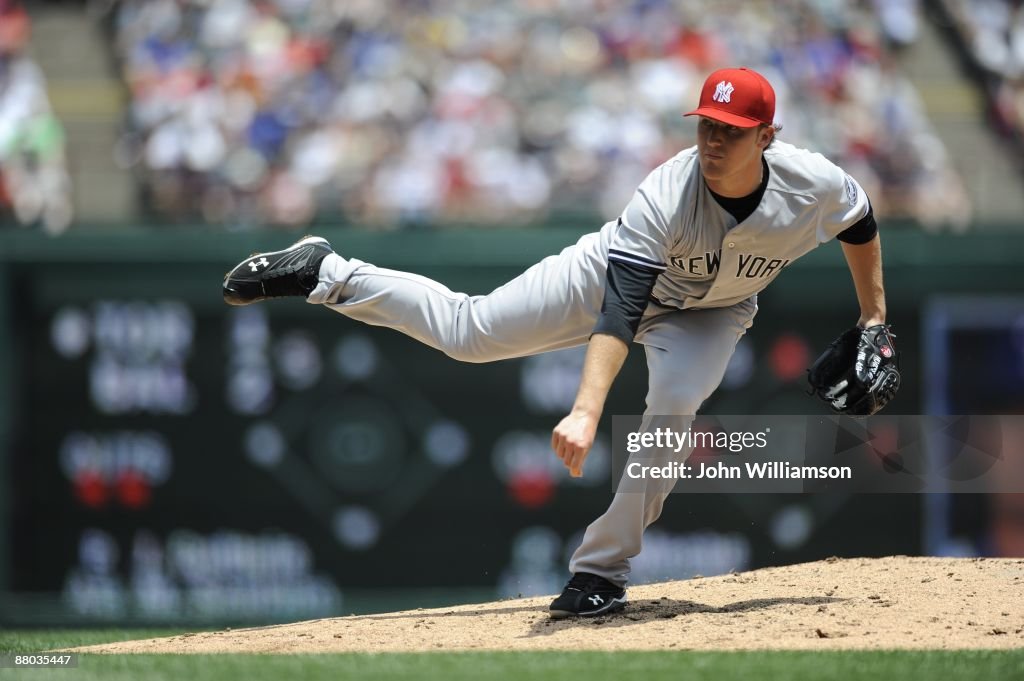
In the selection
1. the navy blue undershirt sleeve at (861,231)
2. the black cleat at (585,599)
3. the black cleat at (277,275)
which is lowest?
the black cleat at (585,599)

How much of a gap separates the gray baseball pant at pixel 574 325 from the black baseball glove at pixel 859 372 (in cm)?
32

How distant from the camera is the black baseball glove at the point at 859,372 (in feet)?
14.6

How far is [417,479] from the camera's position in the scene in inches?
294

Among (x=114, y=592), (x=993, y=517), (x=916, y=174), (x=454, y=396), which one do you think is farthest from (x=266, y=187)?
(x=993, y=517)

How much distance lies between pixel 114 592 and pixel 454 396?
6.85 feet

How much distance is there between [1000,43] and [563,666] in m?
8.32

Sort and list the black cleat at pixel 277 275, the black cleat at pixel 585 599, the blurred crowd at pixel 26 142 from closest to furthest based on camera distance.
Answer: the black cleat at pixel 585 599 → the black cleat at pixel 277 275 → the blurred crowd at pixel 26 142

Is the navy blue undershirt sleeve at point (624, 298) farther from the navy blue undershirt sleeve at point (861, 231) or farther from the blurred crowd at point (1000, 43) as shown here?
the blurred crowd at point (1000, 43)

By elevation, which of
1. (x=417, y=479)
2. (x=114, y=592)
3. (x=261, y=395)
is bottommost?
(x=114, y=592)

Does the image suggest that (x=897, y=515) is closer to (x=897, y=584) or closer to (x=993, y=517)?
(x=993, y=517)

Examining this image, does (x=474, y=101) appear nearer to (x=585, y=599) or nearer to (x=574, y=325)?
(x=574, y=325)

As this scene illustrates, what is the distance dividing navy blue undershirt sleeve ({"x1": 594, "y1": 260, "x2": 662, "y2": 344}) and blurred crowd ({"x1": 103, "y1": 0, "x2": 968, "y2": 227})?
376 cm

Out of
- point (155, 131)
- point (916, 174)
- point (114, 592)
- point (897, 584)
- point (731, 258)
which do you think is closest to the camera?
point (731, 258)

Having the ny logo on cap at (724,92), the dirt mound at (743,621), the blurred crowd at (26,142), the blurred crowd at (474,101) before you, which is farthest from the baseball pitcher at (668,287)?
the blurred crowd at (26,142)
